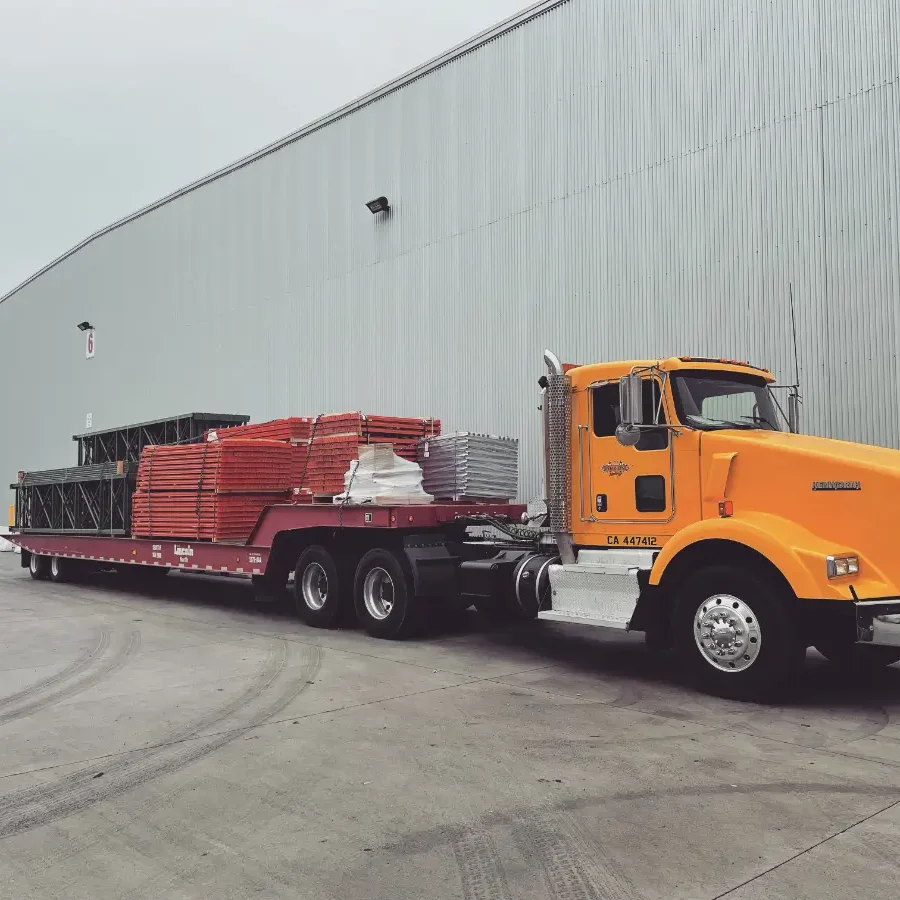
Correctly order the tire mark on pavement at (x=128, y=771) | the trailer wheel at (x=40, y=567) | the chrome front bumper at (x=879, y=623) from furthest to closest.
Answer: the trailer wheel at (x=40, y=567) → the chrome front bumper at (x=879, y=623) → the tire mark on pavement at (x=128, y=771)

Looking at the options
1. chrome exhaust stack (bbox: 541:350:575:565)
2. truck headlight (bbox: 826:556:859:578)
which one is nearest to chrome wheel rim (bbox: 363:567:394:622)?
chrome exhaust stack (bbox: 541:350:575:565)

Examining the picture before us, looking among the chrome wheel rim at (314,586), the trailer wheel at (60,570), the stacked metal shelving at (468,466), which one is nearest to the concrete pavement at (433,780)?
the chrome wheel rim at (314,586)

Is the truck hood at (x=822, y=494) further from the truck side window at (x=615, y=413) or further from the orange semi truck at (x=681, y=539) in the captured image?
the truck side window at (x=615, y=413)

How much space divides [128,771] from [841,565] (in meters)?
5.14

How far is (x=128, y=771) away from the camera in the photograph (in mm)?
5223

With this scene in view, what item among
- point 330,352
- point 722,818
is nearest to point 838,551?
point 722,818

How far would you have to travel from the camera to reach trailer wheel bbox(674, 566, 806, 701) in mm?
6684

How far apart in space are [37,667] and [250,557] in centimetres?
352

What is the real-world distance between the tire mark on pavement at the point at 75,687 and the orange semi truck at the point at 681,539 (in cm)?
252

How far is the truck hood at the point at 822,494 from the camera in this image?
6594mm

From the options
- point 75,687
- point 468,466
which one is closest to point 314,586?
point 468,466

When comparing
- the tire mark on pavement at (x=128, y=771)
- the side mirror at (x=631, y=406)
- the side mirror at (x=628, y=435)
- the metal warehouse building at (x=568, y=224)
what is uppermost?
the metal warehouse building at (x=568, y=224)

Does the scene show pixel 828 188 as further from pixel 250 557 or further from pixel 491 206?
pixel 250 557

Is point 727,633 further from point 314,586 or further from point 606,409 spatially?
point 314,586
